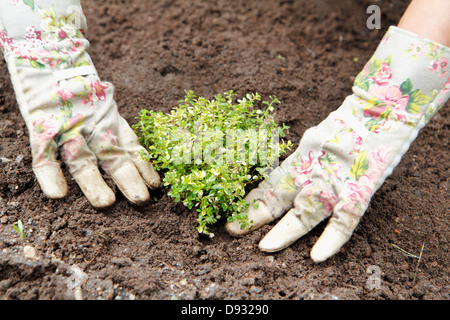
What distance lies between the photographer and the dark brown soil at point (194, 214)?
1892 millimetres

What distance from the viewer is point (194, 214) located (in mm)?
2199

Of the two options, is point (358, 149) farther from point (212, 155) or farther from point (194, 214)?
point (194, 214)

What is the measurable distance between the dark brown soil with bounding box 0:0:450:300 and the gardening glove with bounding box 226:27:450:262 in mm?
126

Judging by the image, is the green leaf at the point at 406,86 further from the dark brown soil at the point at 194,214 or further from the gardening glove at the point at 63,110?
the gardening glove at the point at 63,110

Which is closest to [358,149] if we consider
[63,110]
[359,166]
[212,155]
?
[359,166]

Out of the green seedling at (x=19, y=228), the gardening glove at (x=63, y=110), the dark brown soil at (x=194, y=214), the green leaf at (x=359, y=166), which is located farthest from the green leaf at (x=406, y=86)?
the green seedling at (x=19, y=228)

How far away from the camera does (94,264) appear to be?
1.95 m

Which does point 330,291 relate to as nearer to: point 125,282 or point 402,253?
point 402,253

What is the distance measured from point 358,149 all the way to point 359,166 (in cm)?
9

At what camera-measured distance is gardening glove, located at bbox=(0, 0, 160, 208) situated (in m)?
2.10

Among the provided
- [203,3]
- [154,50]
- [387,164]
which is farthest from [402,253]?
[203,3]

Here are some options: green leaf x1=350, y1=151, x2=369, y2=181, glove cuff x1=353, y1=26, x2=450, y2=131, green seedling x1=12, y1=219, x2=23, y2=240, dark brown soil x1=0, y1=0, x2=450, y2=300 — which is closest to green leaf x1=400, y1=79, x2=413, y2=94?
glove cuff x1=353, y1=26, x2=450, y2=131

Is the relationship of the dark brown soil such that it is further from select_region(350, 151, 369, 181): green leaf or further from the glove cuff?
the glove cuff

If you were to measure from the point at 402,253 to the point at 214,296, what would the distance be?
1072 millimetres
